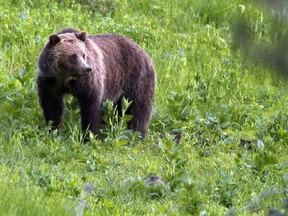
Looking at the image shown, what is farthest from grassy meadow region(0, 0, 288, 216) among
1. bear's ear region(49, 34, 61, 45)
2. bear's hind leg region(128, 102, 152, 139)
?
bear's ear region(49, 34, 61, 45)

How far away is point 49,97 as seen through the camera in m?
6.63

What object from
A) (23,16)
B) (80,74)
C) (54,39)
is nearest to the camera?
(80,74)

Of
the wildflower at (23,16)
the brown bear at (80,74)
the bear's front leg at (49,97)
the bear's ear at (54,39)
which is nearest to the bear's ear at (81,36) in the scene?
the brown bear at (80,74)

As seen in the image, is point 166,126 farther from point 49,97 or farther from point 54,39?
point 54,39

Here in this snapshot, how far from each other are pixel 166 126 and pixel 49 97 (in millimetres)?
1335

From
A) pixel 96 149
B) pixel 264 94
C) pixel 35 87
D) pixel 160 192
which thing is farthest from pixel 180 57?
pixel 160 192

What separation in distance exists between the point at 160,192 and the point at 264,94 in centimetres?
429

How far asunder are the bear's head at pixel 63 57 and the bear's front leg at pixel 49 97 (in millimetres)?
96

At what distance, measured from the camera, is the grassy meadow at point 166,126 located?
4391mm

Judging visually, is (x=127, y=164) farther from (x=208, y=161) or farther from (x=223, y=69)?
(x=223, y=69)

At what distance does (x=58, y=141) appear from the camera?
19.7 feet

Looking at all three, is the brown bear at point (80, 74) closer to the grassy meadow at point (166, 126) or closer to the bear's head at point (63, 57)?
the bear's head at point (63, 57)

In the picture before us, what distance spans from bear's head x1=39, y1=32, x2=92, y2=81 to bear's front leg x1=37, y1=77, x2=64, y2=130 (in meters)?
0.10

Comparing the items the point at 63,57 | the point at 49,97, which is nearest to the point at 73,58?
the point at 63,57
